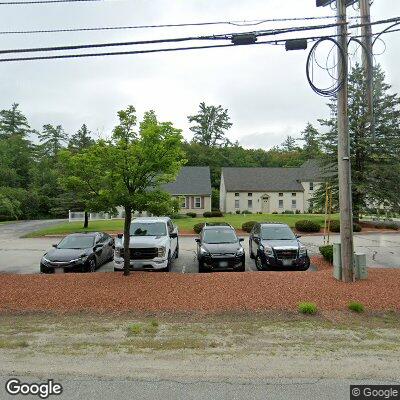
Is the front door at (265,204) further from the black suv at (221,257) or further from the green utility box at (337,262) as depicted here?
the green utility box at (337,262)

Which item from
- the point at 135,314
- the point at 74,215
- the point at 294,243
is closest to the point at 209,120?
the point at 74,215

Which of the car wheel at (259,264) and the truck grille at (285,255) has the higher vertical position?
the truck grille at (285,255)

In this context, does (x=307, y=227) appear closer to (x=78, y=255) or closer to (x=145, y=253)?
(x=145, y=253)

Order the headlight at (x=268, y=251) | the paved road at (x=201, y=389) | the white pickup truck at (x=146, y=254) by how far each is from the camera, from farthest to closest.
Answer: the headlight at (x=268, y=251), the white pickup truck at (x=146, y=254), the paved road at (x=201, y=389)

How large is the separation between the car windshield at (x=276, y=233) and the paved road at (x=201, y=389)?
8.96 metres

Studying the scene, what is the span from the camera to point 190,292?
903 centimetres

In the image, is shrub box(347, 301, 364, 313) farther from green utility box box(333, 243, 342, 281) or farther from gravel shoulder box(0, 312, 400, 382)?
green utility box box(333, 243, 342, 281)

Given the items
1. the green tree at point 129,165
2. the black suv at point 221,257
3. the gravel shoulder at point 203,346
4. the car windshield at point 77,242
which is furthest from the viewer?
the car windshield at point 77,242

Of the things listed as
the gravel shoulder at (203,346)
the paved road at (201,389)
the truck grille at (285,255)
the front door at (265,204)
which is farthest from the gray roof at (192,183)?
the paved road at (201,389)

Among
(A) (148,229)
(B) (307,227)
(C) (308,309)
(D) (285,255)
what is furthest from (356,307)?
(B) (307,227)

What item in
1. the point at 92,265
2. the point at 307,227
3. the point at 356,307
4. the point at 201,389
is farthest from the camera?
the point at 307,227

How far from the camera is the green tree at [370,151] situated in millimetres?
29562

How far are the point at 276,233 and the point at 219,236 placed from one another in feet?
7.11

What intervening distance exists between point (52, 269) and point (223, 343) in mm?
7867
